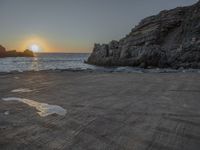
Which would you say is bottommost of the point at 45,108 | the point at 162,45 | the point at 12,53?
the point at 12,53

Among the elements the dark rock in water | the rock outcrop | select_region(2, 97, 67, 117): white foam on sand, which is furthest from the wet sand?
the rock outcrop

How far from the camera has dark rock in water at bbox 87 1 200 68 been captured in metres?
27.0

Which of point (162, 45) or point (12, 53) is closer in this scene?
point (162, 45)

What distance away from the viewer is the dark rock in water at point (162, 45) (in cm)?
2705

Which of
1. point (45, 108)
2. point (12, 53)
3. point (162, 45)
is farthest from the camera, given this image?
point (12, 53)

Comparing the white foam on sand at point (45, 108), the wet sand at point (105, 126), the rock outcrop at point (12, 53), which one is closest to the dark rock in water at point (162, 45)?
the wet sand at point (105, 126)

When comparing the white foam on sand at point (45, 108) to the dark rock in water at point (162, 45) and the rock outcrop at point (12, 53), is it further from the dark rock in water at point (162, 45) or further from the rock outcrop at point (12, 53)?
the rock outcrop at point (12, 53)

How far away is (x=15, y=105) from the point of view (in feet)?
15.3

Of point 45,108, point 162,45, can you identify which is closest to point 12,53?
point 162,45

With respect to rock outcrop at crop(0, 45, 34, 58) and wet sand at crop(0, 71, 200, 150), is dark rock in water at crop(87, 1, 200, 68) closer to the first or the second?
wet sand at crop(0, 71, 200, 150)

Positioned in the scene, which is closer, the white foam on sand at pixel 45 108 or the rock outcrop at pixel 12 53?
the white foam on sand at pixel 45 108

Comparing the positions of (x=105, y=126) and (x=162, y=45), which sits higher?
(x=162, y=45)

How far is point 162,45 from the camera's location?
3625cm

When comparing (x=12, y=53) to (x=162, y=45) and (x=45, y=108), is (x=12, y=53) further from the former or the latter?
(x=45, y=108)
